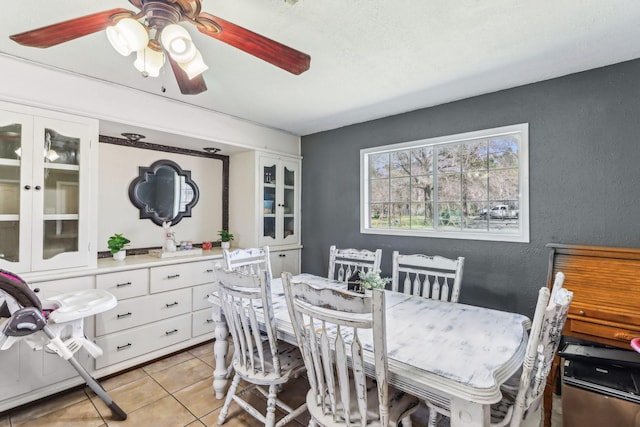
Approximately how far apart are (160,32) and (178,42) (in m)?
0.14

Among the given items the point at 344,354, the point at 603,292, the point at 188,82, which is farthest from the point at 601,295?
the point at 188,82

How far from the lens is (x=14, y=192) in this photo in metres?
2.15

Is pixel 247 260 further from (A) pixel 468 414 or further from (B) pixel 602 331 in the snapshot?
(B) pixel 602 331

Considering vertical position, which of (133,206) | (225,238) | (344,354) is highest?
(133,206)

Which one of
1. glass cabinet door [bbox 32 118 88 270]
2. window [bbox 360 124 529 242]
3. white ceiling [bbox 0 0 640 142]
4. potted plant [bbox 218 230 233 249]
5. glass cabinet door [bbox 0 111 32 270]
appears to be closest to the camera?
white ceiling [bbox 0 0 640 142]

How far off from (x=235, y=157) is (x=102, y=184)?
1.46m

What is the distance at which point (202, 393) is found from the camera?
232 cm

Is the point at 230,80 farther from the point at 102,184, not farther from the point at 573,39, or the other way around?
the point at 573,39

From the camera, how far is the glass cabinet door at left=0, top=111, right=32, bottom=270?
2.11 meters

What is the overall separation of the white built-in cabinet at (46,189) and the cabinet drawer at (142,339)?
A: 693mm

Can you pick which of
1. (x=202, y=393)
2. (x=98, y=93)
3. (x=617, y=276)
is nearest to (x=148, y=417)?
(x=202, y=393)

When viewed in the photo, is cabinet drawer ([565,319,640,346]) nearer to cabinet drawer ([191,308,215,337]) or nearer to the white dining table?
the white dining table

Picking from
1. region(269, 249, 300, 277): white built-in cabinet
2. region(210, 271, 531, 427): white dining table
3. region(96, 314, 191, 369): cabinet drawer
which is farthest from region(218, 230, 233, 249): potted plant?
region(210, 271, 531, 427): white dining table

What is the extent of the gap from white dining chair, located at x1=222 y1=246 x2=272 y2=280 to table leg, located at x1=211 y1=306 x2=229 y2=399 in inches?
15.9
